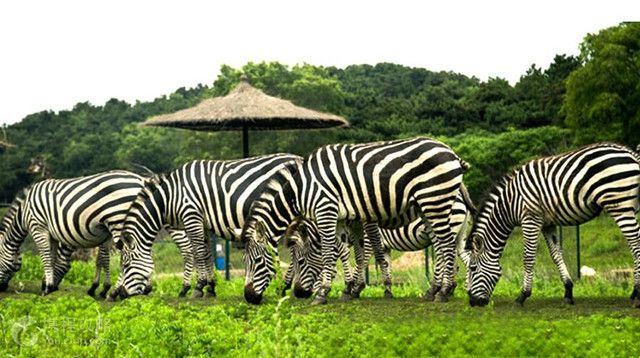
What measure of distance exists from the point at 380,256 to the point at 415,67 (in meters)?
52.5

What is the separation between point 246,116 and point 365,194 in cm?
1014

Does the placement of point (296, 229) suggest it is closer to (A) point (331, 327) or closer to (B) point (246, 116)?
(A) point (331, 327)

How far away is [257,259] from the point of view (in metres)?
11.6

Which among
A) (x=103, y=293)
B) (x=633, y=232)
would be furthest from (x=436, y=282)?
(x=103, y=293)

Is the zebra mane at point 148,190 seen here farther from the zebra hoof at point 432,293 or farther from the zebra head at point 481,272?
the zebra head at point 481,272

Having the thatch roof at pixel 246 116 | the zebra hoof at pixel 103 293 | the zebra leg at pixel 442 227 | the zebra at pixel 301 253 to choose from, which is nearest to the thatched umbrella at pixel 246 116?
the thatch roof at pixel 246 116

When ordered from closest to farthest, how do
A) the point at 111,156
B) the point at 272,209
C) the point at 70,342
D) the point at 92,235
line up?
1. the point at 70,342
2. the point at 272,209
3. the point at 92,235
4. the point at 111,156

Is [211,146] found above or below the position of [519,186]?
above

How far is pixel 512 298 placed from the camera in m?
12.1

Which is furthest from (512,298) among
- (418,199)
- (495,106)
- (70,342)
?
(495,106)

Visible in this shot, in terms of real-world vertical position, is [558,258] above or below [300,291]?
above

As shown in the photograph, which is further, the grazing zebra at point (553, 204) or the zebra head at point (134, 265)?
the zebra head at point (134, 265)

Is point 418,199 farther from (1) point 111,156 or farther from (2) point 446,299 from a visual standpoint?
(1) point 111,156

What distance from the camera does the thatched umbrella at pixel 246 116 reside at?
21.3 m
